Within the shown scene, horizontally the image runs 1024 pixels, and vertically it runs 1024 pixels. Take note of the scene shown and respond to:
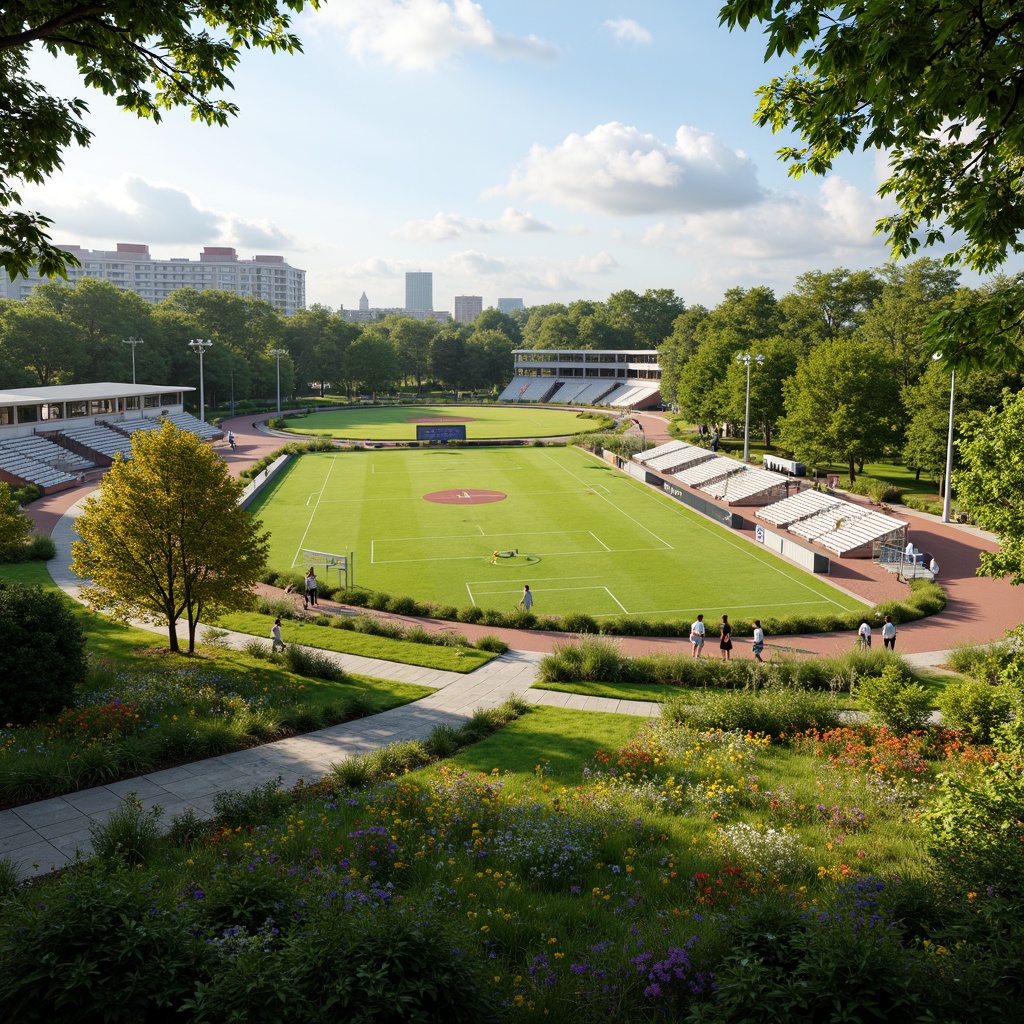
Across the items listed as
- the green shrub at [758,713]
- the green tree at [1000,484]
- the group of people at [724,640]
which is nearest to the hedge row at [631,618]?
the group of people at [724,640]

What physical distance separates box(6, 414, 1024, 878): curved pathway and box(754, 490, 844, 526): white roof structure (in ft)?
14.4

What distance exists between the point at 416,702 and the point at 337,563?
14.6m

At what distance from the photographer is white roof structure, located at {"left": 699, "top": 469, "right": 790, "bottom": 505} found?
47.2 meters

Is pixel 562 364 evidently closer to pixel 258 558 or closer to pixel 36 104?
pixel 258 558

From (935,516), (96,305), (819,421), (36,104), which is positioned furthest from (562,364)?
(36,104)

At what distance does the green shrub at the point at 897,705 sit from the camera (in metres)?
16.3

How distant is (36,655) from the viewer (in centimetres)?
1588

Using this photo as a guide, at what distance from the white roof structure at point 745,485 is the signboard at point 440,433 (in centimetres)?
2997

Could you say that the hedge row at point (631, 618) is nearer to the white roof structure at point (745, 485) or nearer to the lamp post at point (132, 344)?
the white roof structure at point (745, 485)

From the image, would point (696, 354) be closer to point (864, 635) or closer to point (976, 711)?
point (864, 635)

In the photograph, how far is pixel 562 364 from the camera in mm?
137500

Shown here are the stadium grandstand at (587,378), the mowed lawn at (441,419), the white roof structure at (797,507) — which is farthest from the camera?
the stadium grandstand at (587,378)

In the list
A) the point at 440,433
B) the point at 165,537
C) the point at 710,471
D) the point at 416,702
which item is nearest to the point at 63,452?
the point at 440,433

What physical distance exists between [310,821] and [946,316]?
32.3 ft
